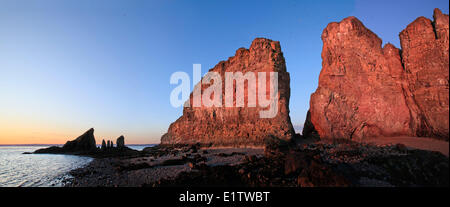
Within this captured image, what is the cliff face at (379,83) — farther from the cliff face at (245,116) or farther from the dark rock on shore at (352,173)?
the cliff face at (245,116)

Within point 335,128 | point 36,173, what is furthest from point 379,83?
point 36,173

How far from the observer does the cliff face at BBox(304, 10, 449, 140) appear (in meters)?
5.01

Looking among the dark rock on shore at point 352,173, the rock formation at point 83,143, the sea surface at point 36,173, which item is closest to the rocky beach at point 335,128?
the dark rock on shore at point 352,173

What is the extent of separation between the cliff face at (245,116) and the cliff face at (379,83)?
3.77m

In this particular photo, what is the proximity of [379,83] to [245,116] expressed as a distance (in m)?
13.9

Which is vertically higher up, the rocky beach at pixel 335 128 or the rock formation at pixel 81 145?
the rocky beach at pixel 335 128

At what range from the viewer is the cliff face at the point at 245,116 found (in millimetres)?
20641

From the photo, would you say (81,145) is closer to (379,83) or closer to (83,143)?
(83,143)

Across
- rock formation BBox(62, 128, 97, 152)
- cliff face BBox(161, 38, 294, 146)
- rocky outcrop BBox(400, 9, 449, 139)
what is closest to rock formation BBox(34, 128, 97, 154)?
rock formation BBox(62, 128, 97, 152)

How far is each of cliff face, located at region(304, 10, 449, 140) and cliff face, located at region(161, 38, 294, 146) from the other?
12.4 ft
